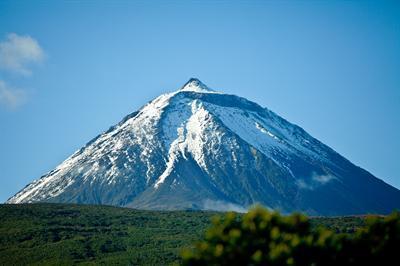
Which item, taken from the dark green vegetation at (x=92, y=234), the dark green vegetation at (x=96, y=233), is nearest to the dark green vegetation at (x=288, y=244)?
the dark green vegetation at (x=96, y=233)

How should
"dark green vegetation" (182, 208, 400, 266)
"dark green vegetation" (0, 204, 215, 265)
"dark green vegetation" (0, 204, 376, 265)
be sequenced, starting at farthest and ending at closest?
"dark green vegetation" (0, 204, 376, 265)
"dark green vegetation" (0, 204, 215, 265)
"dark green vegetation" (182, 208, 400, 266)

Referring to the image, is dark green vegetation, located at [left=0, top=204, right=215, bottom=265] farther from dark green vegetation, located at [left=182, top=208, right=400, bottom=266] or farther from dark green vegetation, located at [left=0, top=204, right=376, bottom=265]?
dark green vegetation, located at [left=182, top=208, right=400, bottom=266]

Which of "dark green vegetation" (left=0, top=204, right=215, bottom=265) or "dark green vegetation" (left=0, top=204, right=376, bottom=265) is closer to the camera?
"dark green vegetation" (left=0, top=204, right=215, bottom=265)

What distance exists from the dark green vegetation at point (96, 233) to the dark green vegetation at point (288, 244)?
66444 mm

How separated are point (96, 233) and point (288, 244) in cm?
9979

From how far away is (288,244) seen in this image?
56.2 meters

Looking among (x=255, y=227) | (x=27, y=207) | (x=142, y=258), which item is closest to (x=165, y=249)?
(x=142, y=258)

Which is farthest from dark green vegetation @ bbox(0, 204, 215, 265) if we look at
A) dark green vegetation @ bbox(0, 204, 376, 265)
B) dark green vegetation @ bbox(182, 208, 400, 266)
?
dark green vegetation @ bbox(182, 208, 400, 266)

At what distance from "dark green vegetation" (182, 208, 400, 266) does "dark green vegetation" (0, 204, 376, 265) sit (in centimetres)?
6644

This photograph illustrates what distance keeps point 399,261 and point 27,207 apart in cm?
12666

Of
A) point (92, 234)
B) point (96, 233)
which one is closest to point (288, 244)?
point (92, 234)

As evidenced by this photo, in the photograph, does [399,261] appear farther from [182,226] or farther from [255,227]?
[182,226]

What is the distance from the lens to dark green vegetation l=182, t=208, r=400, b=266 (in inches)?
2213

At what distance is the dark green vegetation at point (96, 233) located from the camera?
127375mm
